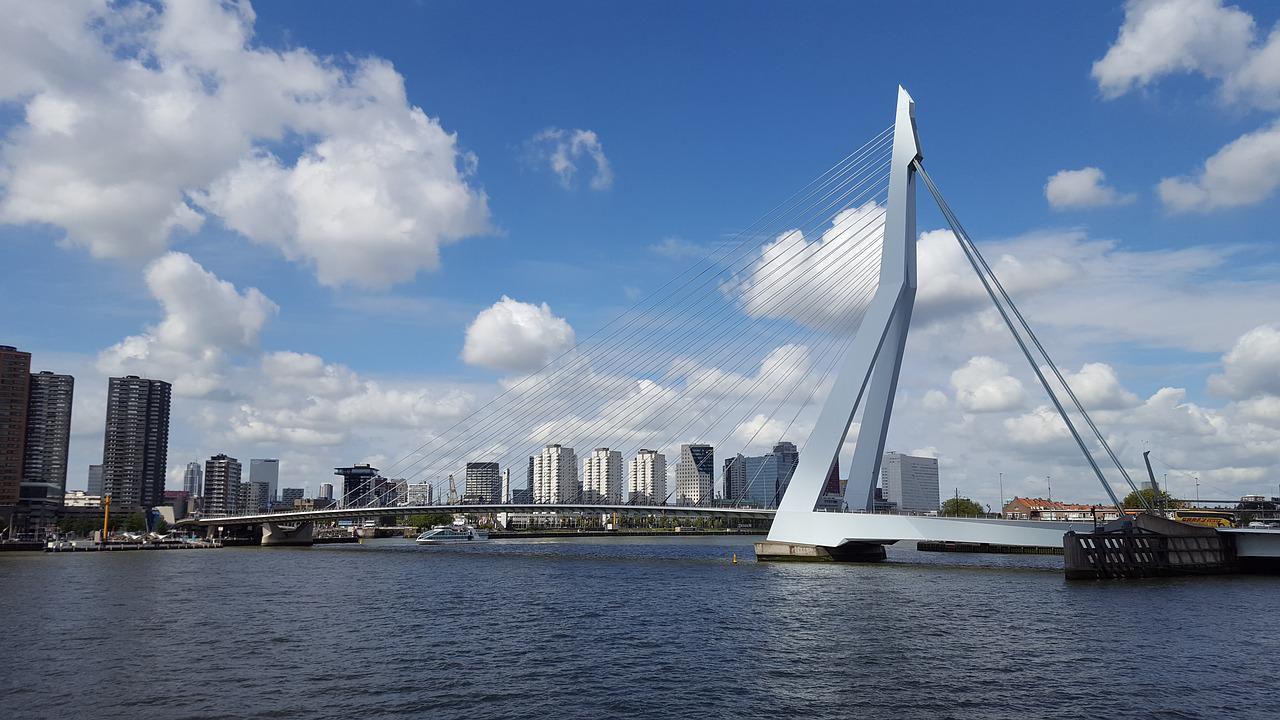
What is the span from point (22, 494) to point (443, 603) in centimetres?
13447

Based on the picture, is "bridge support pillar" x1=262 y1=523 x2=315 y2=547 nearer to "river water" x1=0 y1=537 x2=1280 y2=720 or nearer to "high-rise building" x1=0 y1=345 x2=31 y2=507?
"high-rise building" x1=0 y1=345 x2=31 y2=507

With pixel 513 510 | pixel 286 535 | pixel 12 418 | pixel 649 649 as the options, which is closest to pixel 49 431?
pixel 12 418

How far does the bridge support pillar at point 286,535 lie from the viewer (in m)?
95.2

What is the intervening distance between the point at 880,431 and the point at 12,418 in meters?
126

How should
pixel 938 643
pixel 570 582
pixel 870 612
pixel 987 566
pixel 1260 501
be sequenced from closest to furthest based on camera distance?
pixel 938 643, pixel 870 612, pixel 570 582, pixel 987 566, pixel 1260 501

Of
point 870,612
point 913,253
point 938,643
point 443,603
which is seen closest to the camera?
point 938,643

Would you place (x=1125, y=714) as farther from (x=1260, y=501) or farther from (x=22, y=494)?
(x=22, y=494)

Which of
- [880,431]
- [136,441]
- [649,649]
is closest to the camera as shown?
[649,649]

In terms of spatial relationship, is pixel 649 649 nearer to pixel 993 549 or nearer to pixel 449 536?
pixel 993 549

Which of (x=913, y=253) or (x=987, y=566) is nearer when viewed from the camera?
(x=913, y=253)

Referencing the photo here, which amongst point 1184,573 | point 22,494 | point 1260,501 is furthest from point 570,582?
point 22,494

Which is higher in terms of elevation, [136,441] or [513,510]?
[136,441]

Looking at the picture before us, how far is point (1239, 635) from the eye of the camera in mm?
25656

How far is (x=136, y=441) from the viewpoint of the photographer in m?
182
